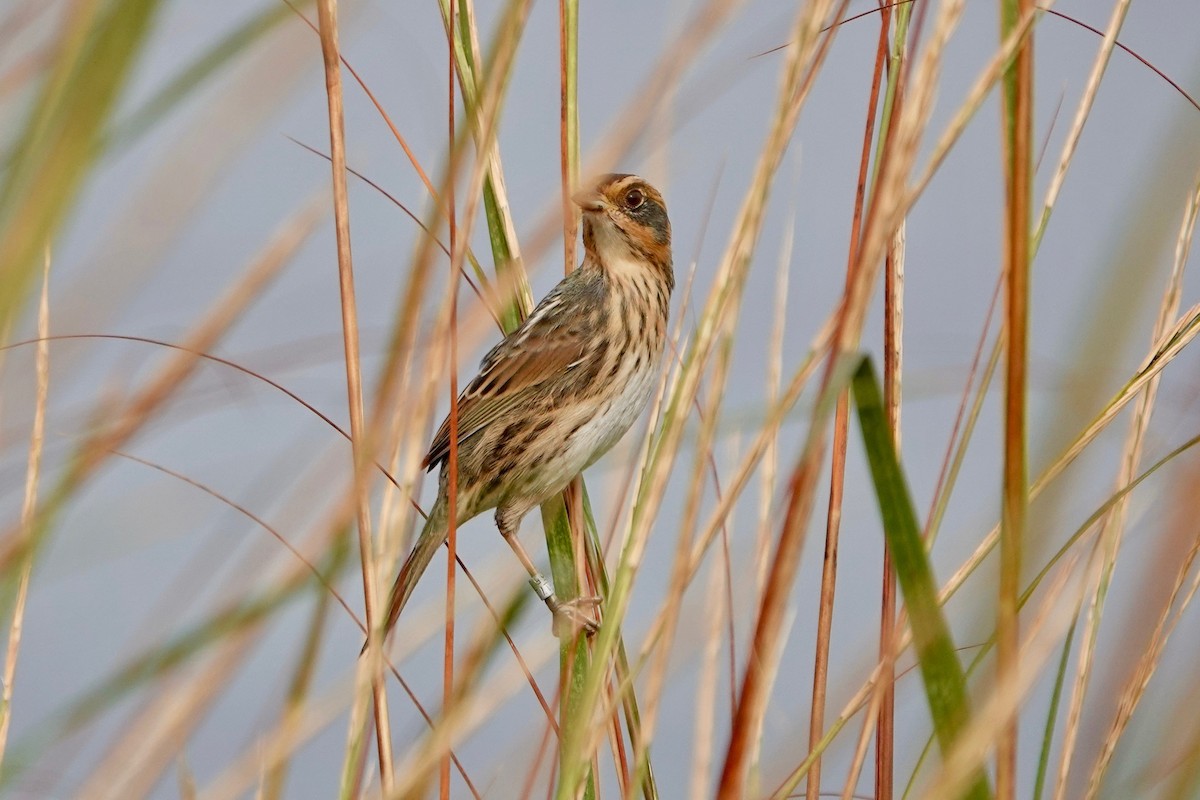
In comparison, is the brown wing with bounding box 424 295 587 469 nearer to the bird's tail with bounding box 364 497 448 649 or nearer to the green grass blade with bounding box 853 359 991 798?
the bird's tail with bounding box 364 497 448 649

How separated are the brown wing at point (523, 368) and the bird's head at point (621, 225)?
256 millimetres

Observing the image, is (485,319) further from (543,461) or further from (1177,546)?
(543,461)

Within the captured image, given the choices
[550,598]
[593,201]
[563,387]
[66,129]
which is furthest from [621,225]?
[66,129]

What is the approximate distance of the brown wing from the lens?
3.16 meters

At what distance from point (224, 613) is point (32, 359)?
51cm

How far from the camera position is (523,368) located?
3162mm

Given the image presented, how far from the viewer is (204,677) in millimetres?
1619

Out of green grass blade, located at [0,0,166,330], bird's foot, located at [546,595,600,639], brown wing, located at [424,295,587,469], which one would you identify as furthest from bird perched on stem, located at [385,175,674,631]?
green grass blade, located at [0,0,166,330]

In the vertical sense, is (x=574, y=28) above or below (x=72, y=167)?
above

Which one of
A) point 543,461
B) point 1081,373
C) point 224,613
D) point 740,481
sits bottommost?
point 740,481

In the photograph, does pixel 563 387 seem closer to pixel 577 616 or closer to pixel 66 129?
pixel 577 616

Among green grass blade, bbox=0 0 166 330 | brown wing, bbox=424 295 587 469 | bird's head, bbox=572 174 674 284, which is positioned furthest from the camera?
bird's head, bbox=572 174 674 284

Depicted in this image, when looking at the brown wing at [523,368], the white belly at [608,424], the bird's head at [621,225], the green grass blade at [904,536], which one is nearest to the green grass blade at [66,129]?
the green grass blade at [904,536]

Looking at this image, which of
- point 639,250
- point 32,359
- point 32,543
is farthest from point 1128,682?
point 639,250
